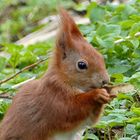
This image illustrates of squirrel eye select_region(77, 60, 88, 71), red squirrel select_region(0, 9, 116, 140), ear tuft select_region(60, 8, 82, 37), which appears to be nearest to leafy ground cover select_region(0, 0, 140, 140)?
red squirrel select_region(0, 9, 116, 140)

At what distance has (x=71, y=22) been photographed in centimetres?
547

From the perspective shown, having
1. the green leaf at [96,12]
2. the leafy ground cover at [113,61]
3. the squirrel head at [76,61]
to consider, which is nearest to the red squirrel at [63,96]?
the squirrel head at [76,61]

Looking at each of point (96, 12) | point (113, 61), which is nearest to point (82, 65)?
point (113, 61)

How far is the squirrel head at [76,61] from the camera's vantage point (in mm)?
5277

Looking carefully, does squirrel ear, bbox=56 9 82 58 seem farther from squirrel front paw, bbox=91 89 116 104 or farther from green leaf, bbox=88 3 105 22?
green leaf, bbox=88 3 105 22

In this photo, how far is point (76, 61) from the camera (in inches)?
212

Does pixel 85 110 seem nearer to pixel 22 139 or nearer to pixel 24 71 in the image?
pixel 22 139

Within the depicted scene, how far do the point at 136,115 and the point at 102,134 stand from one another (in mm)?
393

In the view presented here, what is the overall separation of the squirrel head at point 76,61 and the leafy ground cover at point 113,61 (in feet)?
1.59

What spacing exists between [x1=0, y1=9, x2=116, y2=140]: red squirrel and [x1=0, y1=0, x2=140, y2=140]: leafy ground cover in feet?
1.38

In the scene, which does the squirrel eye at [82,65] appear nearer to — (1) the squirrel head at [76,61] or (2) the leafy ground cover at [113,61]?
(1) the squirrel head at [76,61]

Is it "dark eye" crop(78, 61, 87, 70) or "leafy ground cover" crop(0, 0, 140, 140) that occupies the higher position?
"dark eye" crop(78, 61, 87, 70)

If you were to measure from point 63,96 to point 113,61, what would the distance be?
1.60 m

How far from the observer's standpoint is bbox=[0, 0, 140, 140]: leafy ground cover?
5.84 metres
